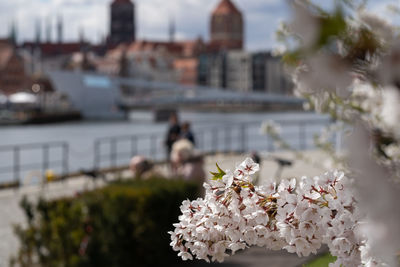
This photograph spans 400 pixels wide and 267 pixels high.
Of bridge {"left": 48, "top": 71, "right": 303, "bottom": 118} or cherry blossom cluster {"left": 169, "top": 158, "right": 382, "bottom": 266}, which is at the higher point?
cherry blossom cluster {"left": 169, "top": 158, "right": 382, "bottom": 266}

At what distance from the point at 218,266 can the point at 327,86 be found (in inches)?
180

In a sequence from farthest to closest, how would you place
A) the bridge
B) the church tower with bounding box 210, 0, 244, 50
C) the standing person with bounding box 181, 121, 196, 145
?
the church tower with bounding box 210, 0, 244, 50 < the bridge < the standing person with bounding box 181, 121, 196, 145

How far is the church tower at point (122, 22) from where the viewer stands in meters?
137

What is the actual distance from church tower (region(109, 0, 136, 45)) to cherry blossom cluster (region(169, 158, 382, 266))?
5393 inches

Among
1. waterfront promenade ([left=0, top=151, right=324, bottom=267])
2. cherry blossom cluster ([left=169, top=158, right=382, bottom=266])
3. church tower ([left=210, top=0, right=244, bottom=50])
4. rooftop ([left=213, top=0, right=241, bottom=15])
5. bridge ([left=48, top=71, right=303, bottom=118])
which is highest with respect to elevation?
rooftop ([left=213, top=0, right=241, bottom=15])

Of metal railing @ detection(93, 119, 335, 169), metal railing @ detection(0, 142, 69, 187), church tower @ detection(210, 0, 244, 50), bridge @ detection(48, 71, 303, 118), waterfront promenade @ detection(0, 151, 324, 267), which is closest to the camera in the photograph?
waterfront promenade @ detection(0, 151, 324, 267)

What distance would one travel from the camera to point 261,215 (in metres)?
0.85

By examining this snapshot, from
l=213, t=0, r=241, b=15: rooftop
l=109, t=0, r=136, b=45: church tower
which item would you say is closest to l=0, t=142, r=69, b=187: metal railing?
l=213, t=0, r=241, b=15: rooftop

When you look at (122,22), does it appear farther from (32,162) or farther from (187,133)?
(187,133)

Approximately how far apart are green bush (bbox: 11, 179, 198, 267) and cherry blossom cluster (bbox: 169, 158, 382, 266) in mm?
3814

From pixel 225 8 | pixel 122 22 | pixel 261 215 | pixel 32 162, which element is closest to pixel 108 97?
pixel 32 162

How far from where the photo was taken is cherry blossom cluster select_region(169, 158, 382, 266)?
31.2 inches

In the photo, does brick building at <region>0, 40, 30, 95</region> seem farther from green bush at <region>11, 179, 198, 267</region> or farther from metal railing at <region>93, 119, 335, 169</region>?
green bush at <region>11, 179, 198, 267</region>

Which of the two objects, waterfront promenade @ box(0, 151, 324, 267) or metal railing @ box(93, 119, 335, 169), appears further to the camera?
metal railing @ box(93, 119, 335, 169)
